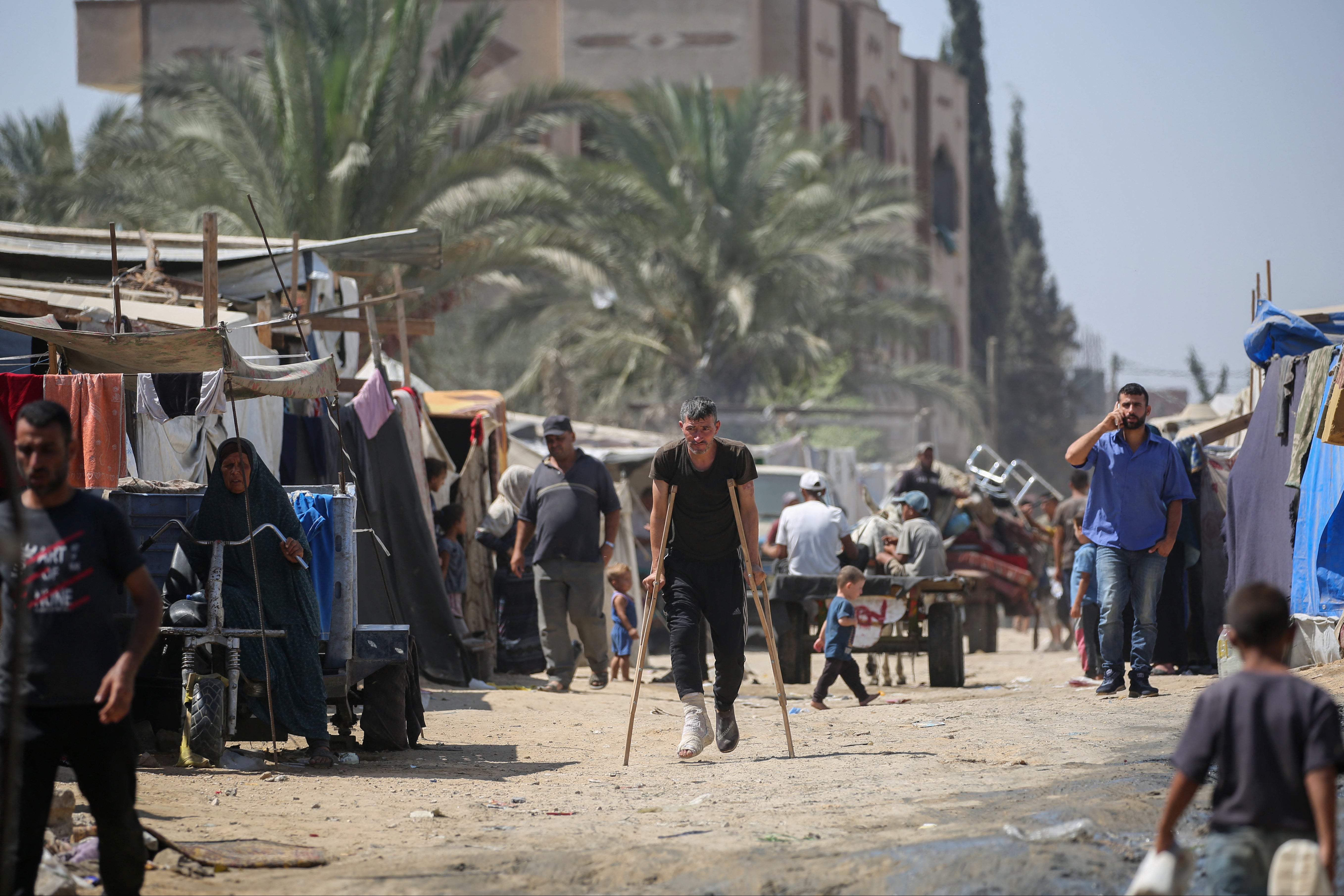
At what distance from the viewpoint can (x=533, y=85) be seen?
71.3 ft

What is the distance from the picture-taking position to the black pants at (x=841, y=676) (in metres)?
10.2

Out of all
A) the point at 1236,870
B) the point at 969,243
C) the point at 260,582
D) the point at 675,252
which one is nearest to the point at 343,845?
the point at 260,582

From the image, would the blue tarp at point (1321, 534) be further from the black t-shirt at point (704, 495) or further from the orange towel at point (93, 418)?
the orange towel at point (93, 418)

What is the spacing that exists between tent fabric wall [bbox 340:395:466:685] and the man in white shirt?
9.21 ft

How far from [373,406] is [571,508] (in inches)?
68.5

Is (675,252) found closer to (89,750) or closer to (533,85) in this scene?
(533,85)

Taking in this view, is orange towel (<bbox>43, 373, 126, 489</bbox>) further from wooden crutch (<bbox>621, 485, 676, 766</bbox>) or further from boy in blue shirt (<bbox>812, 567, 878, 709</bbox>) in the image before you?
boy in blue shirt (<bbox>812, 567, 878, 709</bbox>)

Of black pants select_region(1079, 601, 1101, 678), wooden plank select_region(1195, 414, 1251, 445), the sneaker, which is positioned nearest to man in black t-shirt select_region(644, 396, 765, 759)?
the sneaker

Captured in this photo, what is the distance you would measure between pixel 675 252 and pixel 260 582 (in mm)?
19164

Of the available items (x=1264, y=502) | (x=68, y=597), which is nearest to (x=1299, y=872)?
(x=68, y=597)

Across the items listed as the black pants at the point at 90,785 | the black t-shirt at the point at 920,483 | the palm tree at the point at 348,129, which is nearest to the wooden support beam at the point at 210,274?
the black pants at the point at 90,785

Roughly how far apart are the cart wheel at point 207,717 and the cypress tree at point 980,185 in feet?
160

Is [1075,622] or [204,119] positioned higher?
[204,119]

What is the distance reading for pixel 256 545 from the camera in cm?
754
